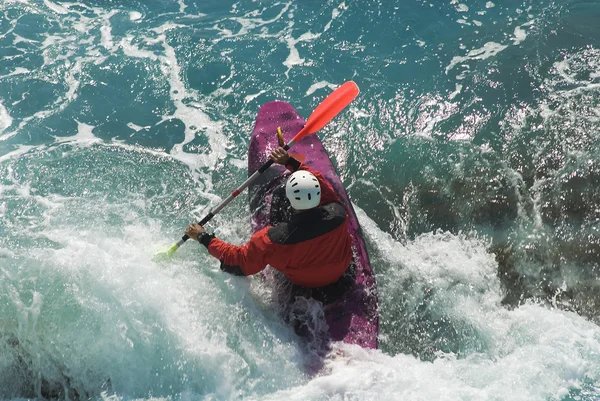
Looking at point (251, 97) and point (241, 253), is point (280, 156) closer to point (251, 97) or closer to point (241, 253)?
point (241, 253)

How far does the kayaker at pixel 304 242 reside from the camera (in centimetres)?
461

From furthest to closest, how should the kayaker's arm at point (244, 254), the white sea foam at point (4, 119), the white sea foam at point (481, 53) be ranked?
the white sea foam at point (481, 53), the white sea foam at point (4, 119), the kayaker's arm at point (244, 254)

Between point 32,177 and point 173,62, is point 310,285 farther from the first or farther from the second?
point 173,62

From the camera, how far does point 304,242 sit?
463 cm

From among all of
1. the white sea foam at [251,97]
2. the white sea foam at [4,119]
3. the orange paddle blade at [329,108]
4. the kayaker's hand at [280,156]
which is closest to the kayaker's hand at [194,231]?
the kayaker's hand at [280,156]

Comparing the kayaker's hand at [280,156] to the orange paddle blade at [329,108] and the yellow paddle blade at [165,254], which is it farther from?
the yellow paddle blade at [165,254]

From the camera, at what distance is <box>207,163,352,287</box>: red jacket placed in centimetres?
462

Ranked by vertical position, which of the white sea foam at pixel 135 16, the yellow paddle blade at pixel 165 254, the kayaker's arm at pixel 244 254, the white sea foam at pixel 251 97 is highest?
the white sea foam at pixel 135 16

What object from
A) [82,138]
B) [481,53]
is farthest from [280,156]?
[481,53]

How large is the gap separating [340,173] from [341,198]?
1.04 m

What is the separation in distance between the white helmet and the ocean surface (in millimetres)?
1310

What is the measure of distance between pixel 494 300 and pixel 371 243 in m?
1.49

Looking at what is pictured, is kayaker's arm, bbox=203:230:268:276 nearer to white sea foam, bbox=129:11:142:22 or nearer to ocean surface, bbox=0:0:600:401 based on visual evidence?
ocean surface, bbox=0:0:600:401

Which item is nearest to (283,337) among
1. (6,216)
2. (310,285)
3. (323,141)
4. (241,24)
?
(310,285)
